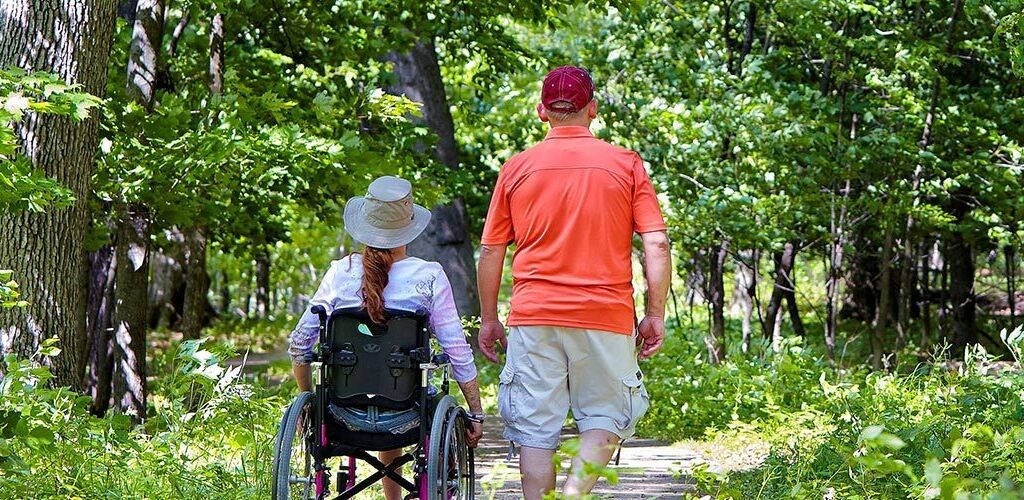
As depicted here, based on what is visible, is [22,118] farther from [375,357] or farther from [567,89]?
[567,89]

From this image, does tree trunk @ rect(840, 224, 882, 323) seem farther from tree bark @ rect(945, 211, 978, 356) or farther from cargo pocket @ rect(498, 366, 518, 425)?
cargo pocket @ rect(498, 366, 518, 425)

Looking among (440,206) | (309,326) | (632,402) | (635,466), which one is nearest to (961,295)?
(440,206)

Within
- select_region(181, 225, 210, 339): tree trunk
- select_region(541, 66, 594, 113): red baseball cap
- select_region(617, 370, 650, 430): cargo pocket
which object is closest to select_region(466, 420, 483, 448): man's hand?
select_region(617, 370, 650, 430): cargo pocket

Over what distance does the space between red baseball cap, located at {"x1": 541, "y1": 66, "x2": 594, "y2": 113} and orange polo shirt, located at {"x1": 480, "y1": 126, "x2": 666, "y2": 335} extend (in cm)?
13

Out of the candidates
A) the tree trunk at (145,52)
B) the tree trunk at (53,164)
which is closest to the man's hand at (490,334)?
the tree trunk at (53,164)

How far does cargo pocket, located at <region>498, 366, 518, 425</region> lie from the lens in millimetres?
4555

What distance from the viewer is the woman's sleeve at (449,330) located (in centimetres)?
451

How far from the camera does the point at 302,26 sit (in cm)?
1019

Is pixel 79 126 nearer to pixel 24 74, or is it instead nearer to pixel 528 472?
pixel 24 74

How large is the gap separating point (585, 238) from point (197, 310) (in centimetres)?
804

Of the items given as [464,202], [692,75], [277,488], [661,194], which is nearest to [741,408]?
[661,194]

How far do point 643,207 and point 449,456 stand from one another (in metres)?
1.17

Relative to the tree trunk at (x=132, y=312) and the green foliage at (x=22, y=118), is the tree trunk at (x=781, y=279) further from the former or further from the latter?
the green foliage at (x=22, y=118)

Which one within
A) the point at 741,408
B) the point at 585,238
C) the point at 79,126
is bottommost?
the point at 741,408
